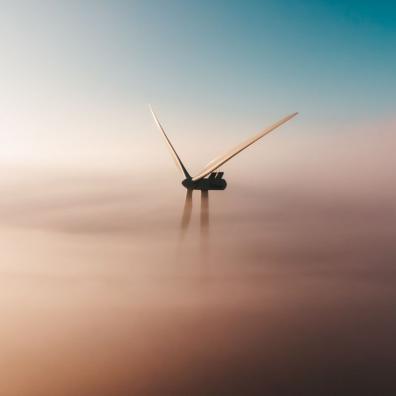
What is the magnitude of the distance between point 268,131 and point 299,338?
15871cm

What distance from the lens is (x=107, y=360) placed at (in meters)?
134

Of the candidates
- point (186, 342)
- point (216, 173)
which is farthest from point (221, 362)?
point (216, 173)

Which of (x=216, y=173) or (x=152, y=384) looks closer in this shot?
(x=216, y=173)

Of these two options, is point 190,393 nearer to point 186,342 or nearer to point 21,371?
point 186,342

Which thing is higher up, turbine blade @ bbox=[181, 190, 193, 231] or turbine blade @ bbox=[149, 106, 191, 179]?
turbine blade @ bbox=[149, 106, 191, 179]

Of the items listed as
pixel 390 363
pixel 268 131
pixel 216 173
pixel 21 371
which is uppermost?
pixel 268 131

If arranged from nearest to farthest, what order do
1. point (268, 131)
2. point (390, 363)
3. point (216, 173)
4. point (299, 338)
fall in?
1. point (268, 131)
2. point (216, 173)
3. point (390, 363)
4. point (299, 338)

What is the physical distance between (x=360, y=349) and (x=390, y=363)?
562 inches

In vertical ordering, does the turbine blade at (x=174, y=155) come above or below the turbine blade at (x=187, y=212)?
above

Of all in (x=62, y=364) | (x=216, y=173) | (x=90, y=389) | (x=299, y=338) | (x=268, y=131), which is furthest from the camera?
(x=299, y=338)

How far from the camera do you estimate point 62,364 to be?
134 metres

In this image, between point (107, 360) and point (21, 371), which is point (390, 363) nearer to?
point (107, 360)

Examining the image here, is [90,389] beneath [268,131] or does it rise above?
beneath

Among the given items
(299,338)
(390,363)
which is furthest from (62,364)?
(390,363)
